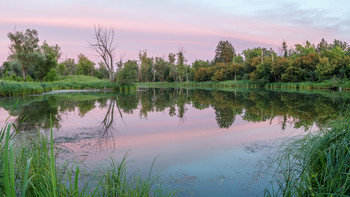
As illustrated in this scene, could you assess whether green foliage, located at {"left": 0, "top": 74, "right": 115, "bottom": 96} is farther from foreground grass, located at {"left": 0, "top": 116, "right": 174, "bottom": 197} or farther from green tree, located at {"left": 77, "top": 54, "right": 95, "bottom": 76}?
green tree, located at {"left": 77, "top": 54, "right": 95, "bottom": 76}

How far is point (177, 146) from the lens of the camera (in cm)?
630

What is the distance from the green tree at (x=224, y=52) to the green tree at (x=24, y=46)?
51000mm

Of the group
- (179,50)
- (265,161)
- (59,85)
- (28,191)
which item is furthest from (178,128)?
(179,50)

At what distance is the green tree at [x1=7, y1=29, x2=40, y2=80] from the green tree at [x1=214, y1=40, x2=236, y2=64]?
167ft

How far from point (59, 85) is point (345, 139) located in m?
33.6

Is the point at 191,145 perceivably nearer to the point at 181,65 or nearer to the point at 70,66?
the point at 181,65

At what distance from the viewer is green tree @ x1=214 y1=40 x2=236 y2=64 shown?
75.9m

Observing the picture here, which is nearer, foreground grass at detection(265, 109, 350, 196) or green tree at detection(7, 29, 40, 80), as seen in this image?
foreground grass at detection(265, 109, 350, 196)

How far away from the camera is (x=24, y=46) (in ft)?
119

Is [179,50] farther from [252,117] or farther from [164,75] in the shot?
[252,117]

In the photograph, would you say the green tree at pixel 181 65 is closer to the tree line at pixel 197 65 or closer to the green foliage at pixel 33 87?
the tree line at pixel 197 65

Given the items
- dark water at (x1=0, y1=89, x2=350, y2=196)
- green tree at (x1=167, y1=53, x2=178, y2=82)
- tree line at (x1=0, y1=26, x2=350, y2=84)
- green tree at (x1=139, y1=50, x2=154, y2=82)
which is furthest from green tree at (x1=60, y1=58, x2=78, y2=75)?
dark water at (x1=0, y1=89, x2=350, y2=196)

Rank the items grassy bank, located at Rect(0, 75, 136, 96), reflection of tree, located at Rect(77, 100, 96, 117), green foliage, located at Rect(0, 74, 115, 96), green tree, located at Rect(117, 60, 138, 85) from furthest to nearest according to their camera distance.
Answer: green tree, located at Rect(117, 60, 138, 85) < grassy bank, located at Rect(0, 75, 136, 96) < green foliage, located at Rect(0, 74, 115, 96) < reflection of tree, located at Rect(77, 100, 96, 117)

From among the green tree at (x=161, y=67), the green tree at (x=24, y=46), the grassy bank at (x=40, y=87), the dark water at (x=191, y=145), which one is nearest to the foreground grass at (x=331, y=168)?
the dark water at (x=191, y=145)
